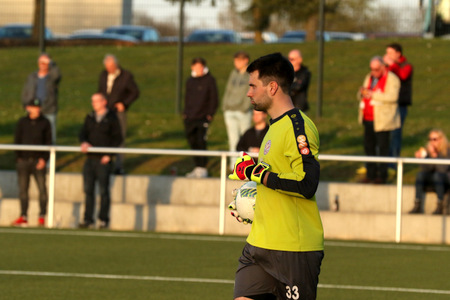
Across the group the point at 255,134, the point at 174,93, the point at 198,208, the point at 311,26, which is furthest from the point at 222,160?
the point at 311,26

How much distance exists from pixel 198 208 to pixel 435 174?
3.25m

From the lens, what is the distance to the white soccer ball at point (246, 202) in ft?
19.7

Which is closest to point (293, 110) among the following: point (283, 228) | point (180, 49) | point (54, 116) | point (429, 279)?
point (283, 228)

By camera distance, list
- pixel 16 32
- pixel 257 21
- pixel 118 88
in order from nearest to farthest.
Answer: pixel 118 88 < pixel 257 21 < pixel 16 32

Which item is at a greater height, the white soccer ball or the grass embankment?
Answer: the grass embankment

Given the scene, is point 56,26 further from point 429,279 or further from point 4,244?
point 429,279

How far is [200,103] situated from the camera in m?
16.0

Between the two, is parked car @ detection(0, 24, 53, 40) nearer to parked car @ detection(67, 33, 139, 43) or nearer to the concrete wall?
parked car @ detection(67, 33, 139, 43)

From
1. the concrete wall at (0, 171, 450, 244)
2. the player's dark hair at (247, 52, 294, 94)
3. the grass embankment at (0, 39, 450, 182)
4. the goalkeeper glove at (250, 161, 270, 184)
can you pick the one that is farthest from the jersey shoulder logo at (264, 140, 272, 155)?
the grass embankment at (0, 39, 450, 182)

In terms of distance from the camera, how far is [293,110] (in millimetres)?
5664

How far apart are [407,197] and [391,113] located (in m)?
1.21

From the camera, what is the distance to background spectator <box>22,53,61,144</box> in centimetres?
1633

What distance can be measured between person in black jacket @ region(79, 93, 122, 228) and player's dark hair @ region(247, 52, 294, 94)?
8825mm

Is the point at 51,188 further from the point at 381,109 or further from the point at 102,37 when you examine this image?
the point at 102,37
